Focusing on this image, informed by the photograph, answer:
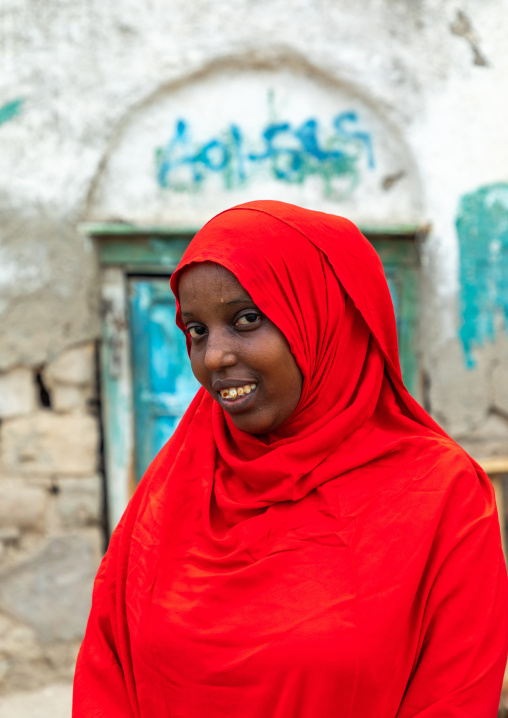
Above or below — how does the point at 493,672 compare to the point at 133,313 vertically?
below

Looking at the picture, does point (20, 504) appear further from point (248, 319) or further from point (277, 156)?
point (248, 319)

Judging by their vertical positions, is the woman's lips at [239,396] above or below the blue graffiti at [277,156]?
below

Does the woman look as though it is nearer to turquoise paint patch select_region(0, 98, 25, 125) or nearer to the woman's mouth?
the woman's mouth

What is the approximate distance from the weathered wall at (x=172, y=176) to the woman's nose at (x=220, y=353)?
211 cm

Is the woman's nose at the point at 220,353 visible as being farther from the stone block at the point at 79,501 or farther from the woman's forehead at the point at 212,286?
the stone block at the point at 79,501

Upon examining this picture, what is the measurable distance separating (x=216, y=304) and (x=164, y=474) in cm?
45

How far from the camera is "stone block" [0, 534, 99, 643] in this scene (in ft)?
10.4

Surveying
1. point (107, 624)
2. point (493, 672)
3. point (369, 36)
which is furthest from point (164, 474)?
point (369, 36)

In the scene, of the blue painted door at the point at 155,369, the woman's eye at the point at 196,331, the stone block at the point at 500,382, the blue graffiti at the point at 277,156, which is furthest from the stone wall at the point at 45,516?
the woman's eye at the point at 196,331

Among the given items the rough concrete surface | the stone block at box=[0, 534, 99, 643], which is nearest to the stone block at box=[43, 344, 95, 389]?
the stone block at box=[0, 534, 99, 643]

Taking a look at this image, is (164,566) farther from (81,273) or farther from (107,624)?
(81,273)

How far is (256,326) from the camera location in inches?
46.2

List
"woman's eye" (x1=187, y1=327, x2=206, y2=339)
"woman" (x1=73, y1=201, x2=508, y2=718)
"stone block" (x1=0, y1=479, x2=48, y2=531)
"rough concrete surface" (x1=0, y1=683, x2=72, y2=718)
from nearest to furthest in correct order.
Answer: "woman" (x1=73, y1=201, x2=508, y2=718), "woman's eye" (x1=187, y1=327, x2=206, y2=339), "rough concrete surface" (x1=0, y1=683, x2=72, y2=718), "stone block" (x1=0, y1=479, x2=48, y2=531)

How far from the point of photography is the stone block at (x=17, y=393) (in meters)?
3.18
